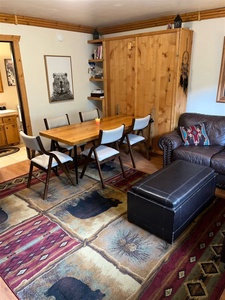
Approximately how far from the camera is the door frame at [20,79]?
3.45 m

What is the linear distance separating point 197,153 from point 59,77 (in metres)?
2.90

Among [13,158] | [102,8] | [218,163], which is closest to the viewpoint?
[218,163]

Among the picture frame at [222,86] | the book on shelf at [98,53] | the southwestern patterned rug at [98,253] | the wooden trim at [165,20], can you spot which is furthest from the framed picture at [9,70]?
the picture frame at [222,86]

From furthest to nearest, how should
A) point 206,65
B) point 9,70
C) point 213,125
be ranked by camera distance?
point 9,70 < point 206,65 < point 213,125

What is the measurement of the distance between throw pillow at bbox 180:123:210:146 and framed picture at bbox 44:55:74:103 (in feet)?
8.08

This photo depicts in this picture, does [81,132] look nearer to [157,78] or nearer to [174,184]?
[174,184]

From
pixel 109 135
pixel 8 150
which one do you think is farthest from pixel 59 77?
pixel 109 135

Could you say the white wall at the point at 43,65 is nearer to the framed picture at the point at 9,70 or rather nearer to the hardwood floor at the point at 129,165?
the hardwood floor at the point at 129,165

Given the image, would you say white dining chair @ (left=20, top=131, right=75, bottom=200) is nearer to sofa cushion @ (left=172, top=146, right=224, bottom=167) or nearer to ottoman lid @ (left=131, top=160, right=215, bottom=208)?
ottoman lid @ (left=131, top=160, right=215, bottom=208)

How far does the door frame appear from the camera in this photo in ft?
11.3

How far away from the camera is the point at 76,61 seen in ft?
14.7

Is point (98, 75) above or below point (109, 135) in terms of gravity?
above

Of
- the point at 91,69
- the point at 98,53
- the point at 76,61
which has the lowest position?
the point at 91,69

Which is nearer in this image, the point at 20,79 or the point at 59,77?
the point at 20,79
